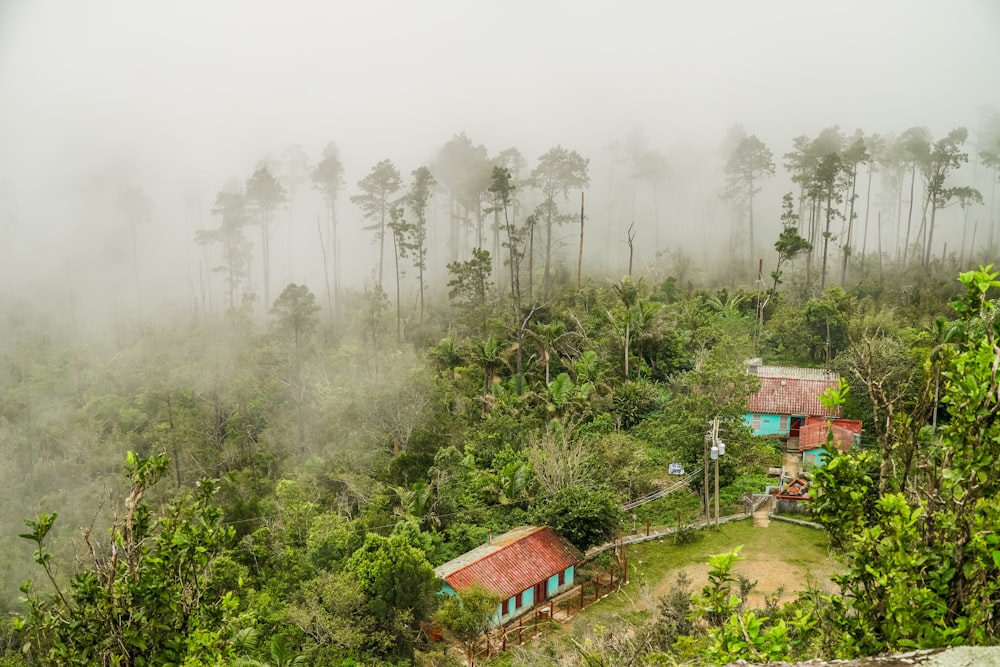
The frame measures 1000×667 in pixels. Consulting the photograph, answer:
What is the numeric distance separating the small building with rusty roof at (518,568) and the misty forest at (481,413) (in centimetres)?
77

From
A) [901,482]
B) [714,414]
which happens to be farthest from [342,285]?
[901,482]

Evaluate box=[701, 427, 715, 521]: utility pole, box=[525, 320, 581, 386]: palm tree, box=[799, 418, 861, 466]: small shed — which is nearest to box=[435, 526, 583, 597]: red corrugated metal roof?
box=[701, 427, 715, 521]: utility pole

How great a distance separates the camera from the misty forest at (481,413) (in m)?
5.77

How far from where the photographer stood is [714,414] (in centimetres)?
2127

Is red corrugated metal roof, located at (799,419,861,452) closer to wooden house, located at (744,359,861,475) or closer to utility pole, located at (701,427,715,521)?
wooden house, located at (744,359,861,475)

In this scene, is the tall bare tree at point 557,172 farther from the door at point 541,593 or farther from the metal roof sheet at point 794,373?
the door at point 541,593

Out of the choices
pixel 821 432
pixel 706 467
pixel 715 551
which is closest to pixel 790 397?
pixel 821 432

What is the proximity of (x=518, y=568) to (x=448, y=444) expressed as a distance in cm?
694

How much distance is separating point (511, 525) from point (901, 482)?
52.4 feet

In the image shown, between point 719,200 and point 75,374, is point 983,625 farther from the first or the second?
point 719,200

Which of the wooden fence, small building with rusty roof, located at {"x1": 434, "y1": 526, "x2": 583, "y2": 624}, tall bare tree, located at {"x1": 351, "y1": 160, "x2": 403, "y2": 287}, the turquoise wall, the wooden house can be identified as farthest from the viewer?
tall bare tree, located at {"x1": 351, "y1": 160, "x2": 403, "y2": 287}

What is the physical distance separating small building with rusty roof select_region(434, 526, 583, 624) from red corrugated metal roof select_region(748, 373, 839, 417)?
11213 mm

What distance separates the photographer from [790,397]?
2727 centimetres

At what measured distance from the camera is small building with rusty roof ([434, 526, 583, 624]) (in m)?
17.2
